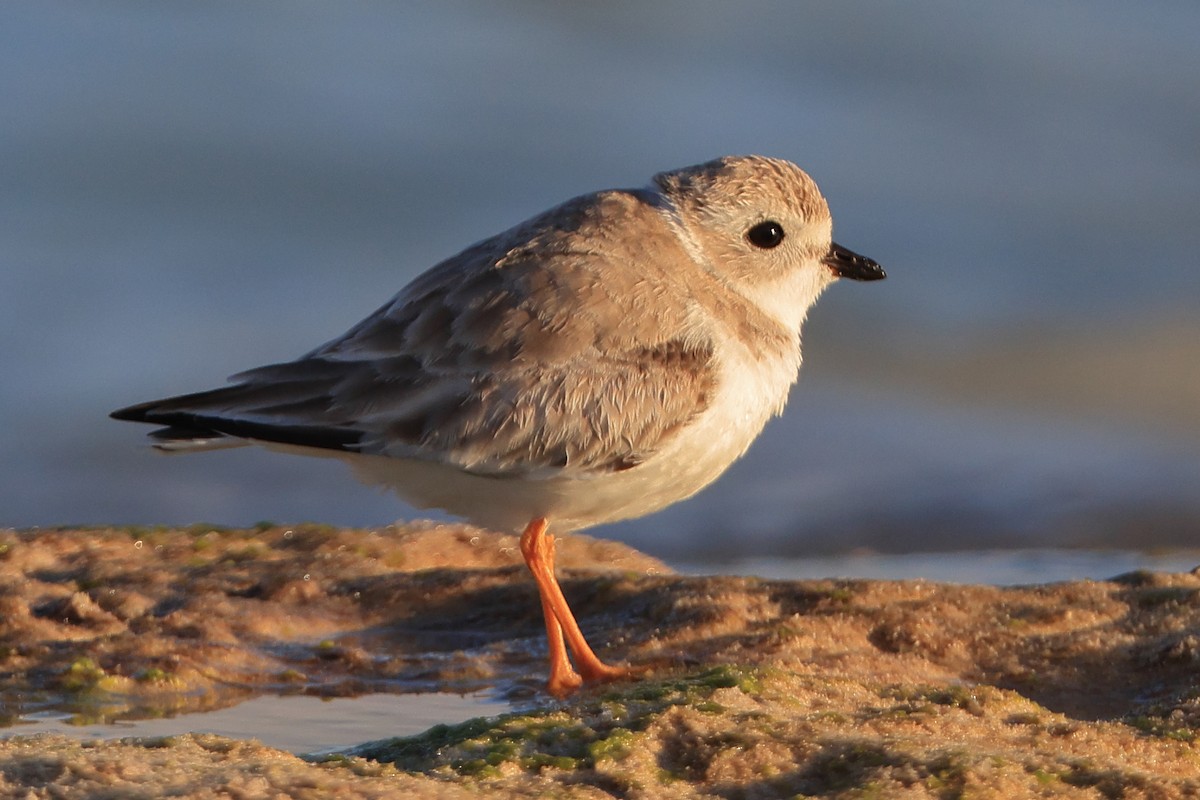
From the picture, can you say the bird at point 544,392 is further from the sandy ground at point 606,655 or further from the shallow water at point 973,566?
the shallow water at point 973,566

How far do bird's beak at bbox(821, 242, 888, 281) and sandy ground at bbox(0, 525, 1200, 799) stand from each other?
4.74ft

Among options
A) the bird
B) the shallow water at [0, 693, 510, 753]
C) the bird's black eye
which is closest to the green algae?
the shallow water at [0, 693, 510, 753]

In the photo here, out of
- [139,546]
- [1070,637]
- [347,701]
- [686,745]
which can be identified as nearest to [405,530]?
[139,546]

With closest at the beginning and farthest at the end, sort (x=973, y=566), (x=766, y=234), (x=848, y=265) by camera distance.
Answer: (x=766, y=234), (x=848, y=265), (x=973, y=566)

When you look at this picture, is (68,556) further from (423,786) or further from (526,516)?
(423,786)

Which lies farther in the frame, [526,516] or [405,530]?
[405,530]

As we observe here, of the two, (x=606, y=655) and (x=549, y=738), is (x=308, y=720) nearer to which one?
(x=606, y=655)

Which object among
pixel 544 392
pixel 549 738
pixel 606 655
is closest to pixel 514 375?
pixel 544 392

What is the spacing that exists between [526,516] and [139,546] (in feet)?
8.77

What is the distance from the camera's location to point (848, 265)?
6.89m

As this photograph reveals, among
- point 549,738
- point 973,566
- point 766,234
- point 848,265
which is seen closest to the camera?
point 549,738

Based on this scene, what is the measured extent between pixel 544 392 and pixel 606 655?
40.0 inches

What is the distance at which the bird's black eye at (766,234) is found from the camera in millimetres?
6527

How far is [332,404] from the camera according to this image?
5.93 metres
